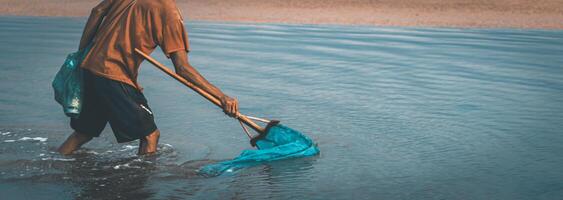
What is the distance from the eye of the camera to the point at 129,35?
534 cm

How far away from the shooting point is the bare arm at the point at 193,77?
5.39 m

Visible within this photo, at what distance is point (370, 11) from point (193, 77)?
1938 centimetres

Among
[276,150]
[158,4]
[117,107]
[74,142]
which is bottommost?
[74,142]

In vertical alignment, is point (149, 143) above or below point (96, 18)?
below

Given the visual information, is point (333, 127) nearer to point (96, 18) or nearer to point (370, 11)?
point (96, 18)

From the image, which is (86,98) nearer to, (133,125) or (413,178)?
(133,125)

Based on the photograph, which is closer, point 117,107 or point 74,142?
point 117,107

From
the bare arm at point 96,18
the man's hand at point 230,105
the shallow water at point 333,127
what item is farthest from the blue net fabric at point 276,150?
Answer: the bare arm at point 96,18

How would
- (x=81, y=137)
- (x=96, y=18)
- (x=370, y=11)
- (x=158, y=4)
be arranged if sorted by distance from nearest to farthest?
(x=158, y=4) < (x=96, y=18) < (x=81, y=137) < (x=370, y=11)

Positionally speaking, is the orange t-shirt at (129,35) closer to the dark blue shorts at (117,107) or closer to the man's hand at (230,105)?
the dark blue shorts at (117,107)

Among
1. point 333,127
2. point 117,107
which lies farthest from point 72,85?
point 333,127

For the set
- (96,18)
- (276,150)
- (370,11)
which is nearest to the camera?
(96,18)

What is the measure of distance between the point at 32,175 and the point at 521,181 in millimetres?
3126

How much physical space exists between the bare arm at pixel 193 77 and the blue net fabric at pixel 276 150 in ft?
1.74
